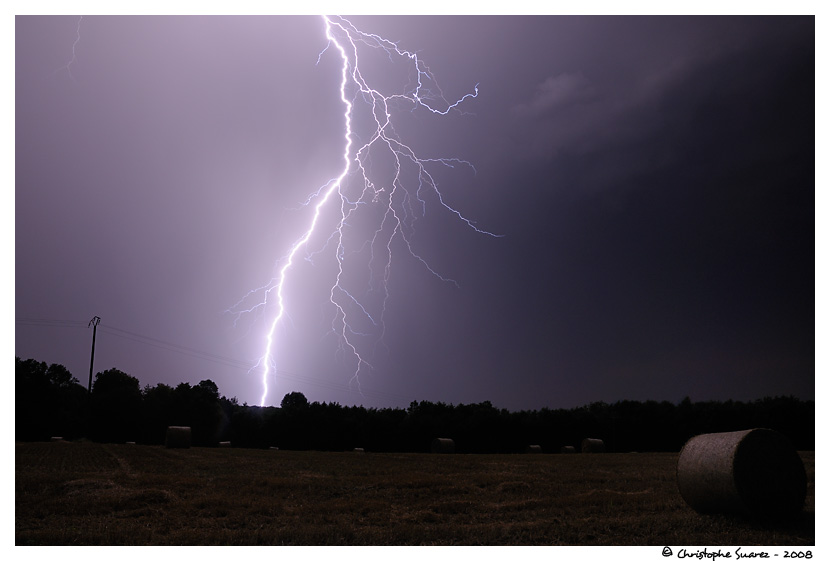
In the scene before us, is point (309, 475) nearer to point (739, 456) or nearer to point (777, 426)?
point (739, 456)

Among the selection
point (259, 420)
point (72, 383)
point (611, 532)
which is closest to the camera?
point (611, 532)

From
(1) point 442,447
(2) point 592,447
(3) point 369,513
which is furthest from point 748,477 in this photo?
(2) point 592,447

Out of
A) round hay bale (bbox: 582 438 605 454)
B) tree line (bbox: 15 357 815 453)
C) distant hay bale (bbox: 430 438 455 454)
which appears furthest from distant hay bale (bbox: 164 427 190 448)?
round hay bale (bbox: 582 438 605 454)

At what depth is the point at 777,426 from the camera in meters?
41.3

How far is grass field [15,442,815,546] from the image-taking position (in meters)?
7.52

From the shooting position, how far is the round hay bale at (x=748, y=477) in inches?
339

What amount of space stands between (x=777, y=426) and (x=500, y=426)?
61.6 ft

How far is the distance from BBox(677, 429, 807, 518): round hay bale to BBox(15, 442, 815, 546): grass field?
0.81ft

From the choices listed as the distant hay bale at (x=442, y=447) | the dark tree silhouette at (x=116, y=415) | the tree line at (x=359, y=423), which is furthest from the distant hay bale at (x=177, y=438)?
the dark tree silhouette at (x=116, y=415)

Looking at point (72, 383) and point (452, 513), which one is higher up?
point (72, 383)

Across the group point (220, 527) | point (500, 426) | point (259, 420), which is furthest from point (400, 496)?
point (259, 420)

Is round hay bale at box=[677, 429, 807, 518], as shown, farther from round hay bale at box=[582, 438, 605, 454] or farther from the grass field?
round hay bale at box=[582, 438, 605, 454]
